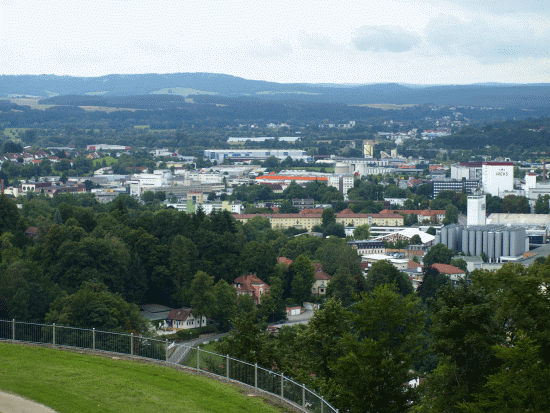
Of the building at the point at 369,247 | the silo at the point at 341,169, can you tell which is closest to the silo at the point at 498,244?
the building at the point at 369,247

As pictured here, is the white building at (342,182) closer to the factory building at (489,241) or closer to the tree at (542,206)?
the tree at (542,206)

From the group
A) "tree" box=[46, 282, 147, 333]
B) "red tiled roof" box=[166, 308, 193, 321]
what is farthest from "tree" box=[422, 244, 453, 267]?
"tree" box=[46, 282, 147, 333]

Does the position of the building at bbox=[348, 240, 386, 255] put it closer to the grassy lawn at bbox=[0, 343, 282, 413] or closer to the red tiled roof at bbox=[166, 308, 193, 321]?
the red tiled roof at bbox=[166, 308, 193, 321]

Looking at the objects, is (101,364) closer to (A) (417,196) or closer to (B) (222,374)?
(B) (222,374)

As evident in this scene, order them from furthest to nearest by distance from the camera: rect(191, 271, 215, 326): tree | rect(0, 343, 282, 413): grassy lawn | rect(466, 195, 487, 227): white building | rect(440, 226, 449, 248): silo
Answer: rect(466, 195, 487, 227): white building
rect(440, 226, 449, 248): silo
rect(191, 271, 215, 326): tree
rect(0, 343, 282, 413): grassy lawn

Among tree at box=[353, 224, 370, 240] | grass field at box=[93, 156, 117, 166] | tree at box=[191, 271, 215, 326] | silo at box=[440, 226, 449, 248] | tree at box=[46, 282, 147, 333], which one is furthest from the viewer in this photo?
grass field at box=[93, 156, 117, 166]
